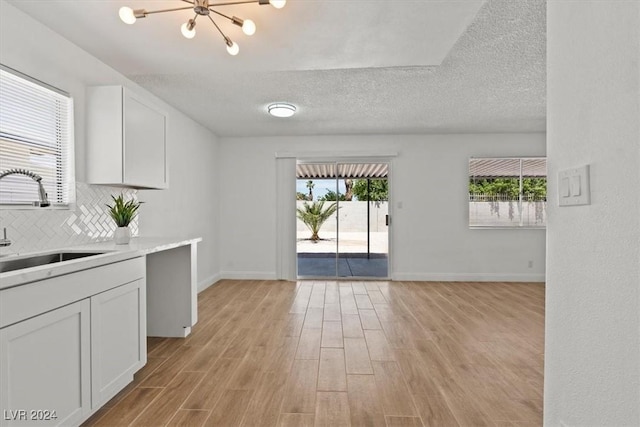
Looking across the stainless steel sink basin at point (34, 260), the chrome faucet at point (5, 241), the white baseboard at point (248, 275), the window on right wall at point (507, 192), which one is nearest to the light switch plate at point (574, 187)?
the stainless steel sink basin at point (34, 260)

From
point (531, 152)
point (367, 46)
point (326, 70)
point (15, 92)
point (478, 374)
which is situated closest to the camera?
point (15, 92)

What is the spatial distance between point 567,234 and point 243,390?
197 centimetres

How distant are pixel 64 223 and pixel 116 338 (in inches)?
41.4

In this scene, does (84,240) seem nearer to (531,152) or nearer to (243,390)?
(243,390)

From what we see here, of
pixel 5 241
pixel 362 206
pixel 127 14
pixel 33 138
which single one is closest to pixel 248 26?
pixel 127 14

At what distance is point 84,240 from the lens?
2574 millimetres

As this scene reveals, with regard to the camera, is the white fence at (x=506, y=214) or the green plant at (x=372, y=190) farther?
the green plant at (x=372, y=190)

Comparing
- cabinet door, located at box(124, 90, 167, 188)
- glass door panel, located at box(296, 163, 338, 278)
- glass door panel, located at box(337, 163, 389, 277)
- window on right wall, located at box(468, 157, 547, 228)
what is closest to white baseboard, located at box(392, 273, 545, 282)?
glass door panel, located at box(337, 163, 389, 277)

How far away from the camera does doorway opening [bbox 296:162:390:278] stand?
572cm

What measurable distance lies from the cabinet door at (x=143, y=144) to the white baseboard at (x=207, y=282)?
2.03 meters

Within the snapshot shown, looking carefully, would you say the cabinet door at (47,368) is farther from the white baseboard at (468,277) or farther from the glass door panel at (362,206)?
the white baseboard at (468,277)

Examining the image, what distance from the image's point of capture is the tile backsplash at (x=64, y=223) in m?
2.03

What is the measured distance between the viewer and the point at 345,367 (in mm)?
2422

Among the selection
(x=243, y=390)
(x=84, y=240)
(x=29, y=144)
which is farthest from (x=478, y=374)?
(x=29, y=144)
